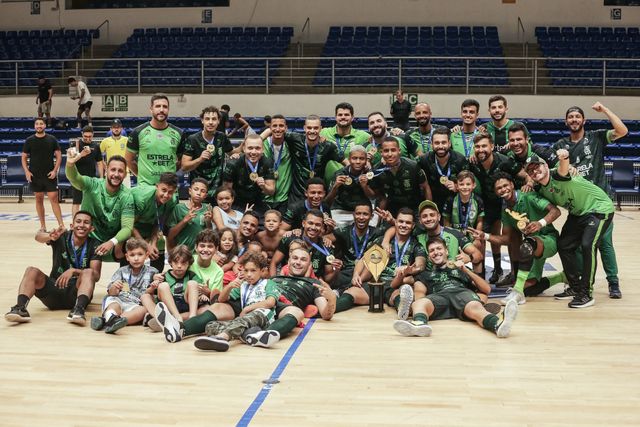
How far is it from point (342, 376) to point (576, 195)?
3.59 metres

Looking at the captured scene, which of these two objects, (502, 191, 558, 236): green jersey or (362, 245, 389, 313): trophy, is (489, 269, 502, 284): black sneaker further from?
(362, 245, 389, 313): trophy

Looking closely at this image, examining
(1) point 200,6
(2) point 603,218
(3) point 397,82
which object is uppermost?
(1) point 200,6

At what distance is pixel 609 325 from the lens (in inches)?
281

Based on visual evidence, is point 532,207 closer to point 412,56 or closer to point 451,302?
point 451,302

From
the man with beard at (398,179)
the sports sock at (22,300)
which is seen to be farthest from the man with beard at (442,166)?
the sports sock at (22,300)

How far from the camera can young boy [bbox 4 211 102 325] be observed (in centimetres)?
715

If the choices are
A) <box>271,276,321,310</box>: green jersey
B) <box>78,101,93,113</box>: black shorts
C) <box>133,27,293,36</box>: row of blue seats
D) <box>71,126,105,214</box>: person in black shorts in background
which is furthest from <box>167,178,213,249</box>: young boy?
<box>133,27,293,36</box>: row of blue seats

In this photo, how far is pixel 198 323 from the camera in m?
6.61

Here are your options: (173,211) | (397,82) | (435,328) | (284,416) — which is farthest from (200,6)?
(284,416)

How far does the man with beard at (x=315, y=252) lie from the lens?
7.79 metres

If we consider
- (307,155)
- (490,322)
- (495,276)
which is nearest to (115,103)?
(307,155)

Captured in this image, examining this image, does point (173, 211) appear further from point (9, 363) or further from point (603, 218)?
point (603, 218)

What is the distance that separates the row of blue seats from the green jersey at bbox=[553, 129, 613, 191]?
57.0ft

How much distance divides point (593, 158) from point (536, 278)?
1.34 meters
